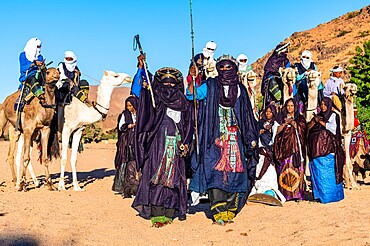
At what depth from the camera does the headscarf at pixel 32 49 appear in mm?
11500

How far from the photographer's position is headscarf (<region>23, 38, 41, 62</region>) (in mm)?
11500

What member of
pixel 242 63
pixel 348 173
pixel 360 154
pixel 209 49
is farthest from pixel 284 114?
pixel 360 154

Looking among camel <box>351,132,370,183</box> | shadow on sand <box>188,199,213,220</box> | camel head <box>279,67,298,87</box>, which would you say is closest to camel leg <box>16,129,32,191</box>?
shadow on sand <box>188,199,213,220</box>

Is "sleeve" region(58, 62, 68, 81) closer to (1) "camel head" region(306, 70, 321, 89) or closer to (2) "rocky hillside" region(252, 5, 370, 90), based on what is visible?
(1) "camel head" region(306, 70, 321, 89)

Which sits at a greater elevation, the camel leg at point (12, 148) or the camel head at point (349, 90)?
the camel head at point (349, 90)

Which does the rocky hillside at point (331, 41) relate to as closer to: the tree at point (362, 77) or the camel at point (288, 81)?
the tree at point (362, 77)

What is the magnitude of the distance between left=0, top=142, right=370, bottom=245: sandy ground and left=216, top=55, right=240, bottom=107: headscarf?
173cm

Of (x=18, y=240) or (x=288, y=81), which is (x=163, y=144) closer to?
(x=18, y=240)

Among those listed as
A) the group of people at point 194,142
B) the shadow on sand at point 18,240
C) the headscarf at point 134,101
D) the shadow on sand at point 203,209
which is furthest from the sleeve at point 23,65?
the shadow on sand at point 18,240

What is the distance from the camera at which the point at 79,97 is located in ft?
40.2

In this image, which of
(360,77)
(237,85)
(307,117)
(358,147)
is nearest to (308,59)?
(307,117)

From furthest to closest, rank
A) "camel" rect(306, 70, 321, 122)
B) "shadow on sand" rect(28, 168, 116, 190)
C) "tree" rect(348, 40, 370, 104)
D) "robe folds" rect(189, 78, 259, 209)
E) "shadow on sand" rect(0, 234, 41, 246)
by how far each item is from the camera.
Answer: "tree" rect(348, 40, 370, 104)
"shadow on sand" rect(28, 168, 116, 190)
"camel" rect(306, 70, 321, 122)
"robe folds" rect(189, 78, 259, 209)
"shadow on sand" rect(0, 234, 41, 246)

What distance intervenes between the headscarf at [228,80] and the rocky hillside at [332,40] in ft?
136

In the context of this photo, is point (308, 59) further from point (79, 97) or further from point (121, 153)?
point (79, 97)
